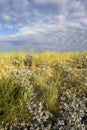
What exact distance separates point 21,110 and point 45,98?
823 millimetres

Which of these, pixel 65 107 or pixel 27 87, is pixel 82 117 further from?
pixel 27 87

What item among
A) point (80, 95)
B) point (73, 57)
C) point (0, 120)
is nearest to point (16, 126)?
point (0, 120)

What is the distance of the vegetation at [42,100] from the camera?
6.64m

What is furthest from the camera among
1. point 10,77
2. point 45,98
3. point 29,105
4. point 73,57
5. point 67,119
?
point 73,57

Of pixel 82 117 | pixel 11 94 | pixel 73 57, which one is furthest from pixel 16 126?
pixel 73 57

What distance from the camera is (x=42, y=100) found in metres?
7.40

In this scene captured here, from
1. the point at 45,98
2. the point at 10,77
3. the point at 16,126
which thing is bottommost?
the point at 16,126

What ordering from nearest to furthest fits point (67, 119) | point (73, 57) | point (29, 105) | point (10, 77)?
1. point (67, 119)
2. point (29, 105)
3. point (10, 77)
4. point (73, 57)

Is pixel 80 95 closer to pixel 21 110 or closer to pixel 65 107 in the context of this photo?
pixel 65 107

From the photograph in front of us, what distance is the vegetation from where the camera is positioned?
6.64 metres

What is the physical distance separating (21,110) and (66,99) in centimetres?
128

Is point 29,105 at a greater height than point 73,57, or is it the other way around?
point 73,57

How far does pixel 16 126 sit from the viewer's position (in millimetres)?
6594

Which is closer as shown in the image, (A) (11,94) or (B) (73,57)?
(A) (11,94)
